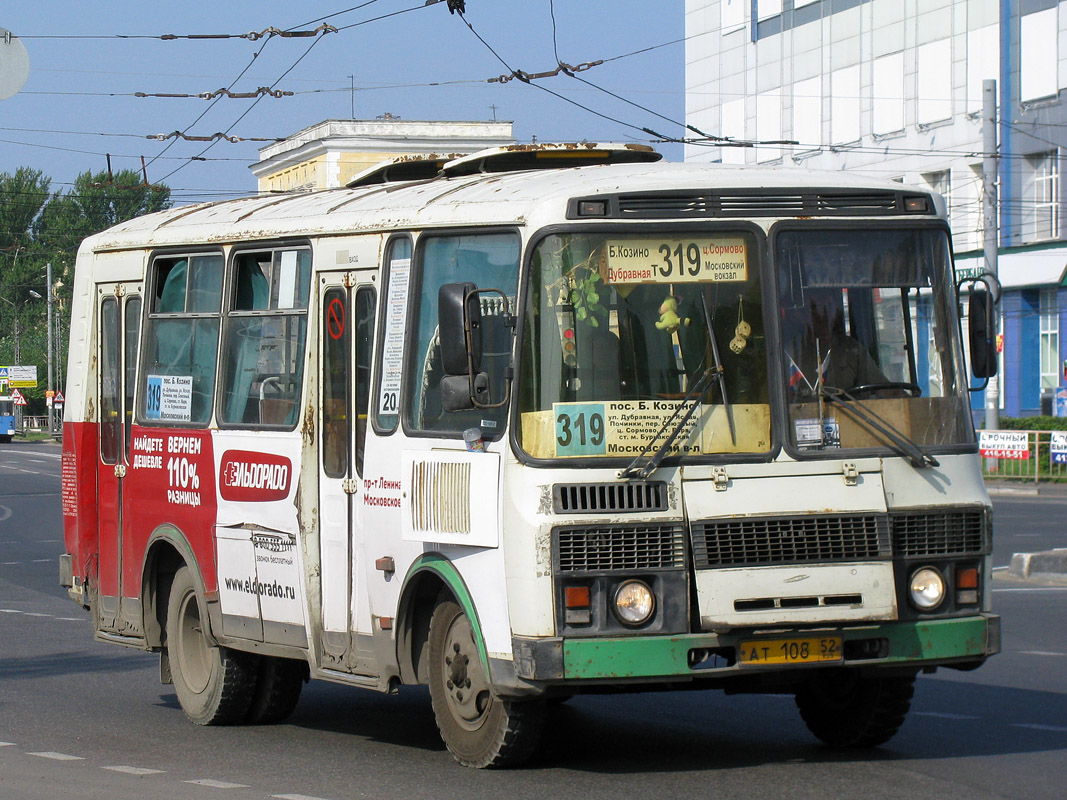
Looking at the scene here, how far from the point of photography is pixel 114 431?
37.4ft

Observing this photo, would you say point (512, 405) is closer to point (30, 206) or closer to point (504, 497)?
point (504, 497)

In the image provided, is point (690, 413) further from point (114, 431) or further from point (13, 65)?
point (13, 65)

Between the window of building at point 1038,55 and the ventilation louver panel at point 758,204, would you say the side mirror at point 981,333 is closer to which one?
the ventilation louver panel at point 758,204

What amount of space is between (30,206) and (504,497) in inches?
3595

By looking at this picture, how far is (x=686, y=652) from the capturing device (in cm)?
759

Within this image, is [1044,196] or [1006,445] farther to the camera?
[1044,196]

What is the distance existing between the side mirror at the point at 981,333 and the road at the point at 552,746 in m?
1.85

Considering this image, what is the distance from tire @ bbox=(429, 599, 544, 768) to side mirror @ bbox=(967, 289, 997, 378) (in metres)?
2.57

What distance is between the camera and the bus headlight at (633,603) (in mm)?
7594

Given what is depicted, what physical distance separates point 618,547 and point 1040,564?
12.1 meters

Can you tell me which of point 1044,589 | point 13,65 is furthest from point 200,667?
point 1044,589

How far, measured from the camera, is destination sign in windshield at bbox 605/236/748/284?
7.86m

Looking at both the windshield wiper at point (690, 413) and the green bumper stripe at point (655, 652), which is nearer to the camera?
the green bumper stripe at point (655, 652)

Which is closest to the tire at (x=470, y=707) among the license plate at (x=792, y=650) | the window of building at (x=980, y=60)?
the license plate at (x=792, y=650)
